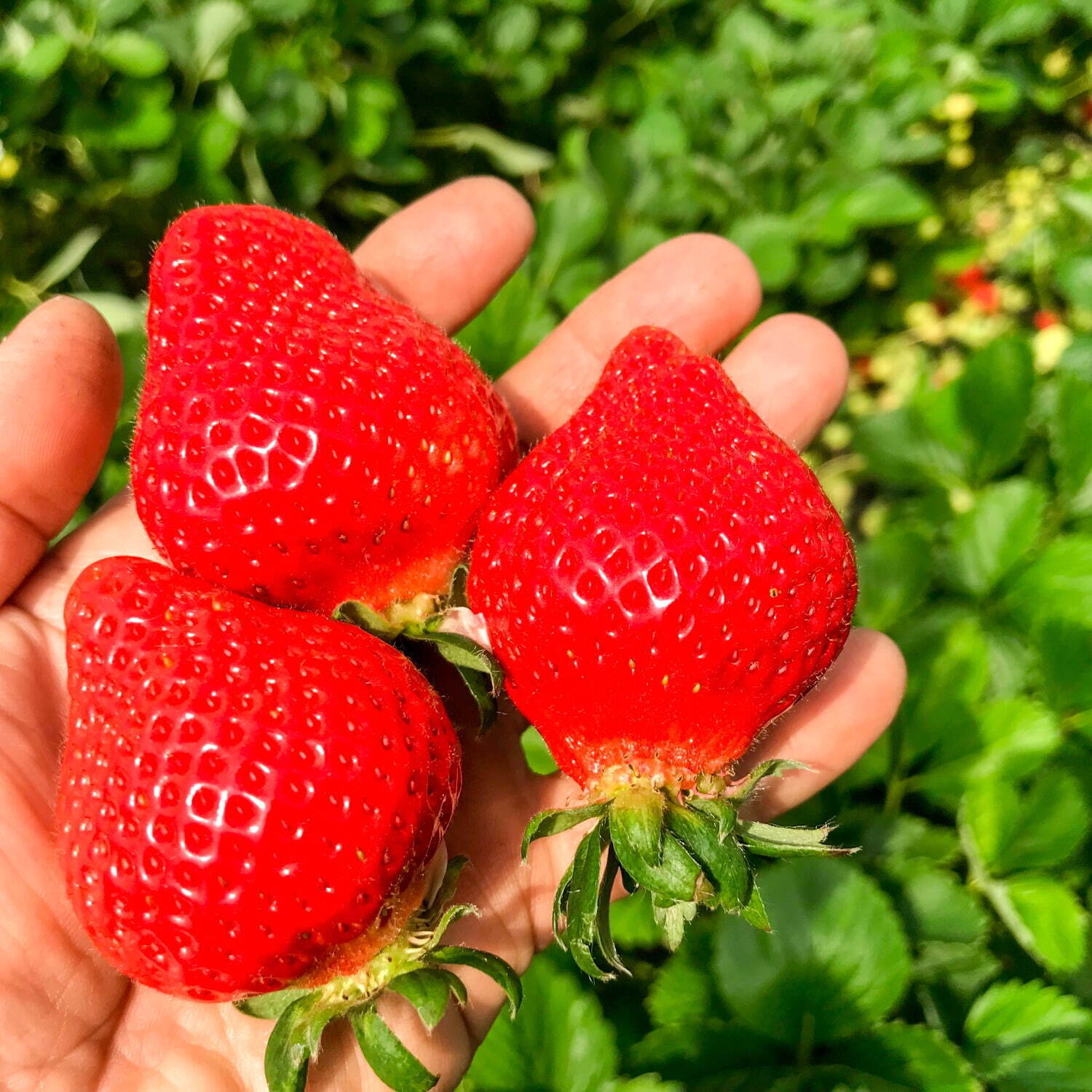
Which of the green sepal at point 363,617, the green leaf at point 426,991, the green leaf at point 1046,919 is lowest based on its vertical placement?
the green leaf at point 1046,919

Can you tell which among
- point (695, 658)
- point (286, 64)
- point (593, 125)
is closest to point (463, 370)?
point (695, 658)

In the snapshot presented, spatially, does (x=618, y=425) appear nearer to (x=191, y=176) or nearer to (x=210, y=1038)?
(x=210, y=1038)

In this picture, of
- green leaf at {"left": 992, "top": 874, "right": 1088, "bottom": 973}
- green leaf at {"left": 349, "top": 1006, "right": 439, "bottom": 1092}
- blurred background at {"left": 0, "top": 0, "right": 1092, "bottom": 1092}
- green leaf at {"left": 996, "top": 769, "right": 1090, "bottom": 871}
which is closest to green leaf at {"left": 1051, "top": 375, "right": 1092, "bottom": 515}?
blurred background at {"left": 0, "top": 0, "right": 1092, "bottom": 1092}

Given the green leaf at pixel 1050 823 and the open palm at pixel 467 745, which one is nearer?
the open palm at pixel 467 745

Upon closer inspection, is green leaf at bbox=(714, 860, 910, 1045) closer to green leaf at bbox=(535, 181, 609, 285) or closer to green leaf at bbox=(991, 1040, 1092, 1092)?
green leaf at bbox=(991, 1040, 1092, 1092)

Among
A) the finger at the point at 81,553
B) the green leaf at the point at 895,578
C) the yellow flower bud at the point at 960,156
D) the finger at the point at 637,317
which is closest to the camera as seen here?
the finger at the point at 81,553

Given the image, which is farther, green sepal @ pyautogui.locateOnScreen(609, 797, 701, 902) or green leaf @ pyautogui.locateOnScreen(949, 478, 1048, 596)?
green leaf @ pyautogui.locateOnScreen(949, 478, 1048, 596)

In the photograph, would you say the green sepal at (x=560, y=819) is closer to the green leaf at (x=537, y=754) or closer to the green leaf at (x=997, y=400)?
the green leaf at (x=537, y=754)

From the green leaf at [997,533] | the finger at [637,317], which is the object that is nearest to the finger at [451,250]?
the finger at [637,317]
